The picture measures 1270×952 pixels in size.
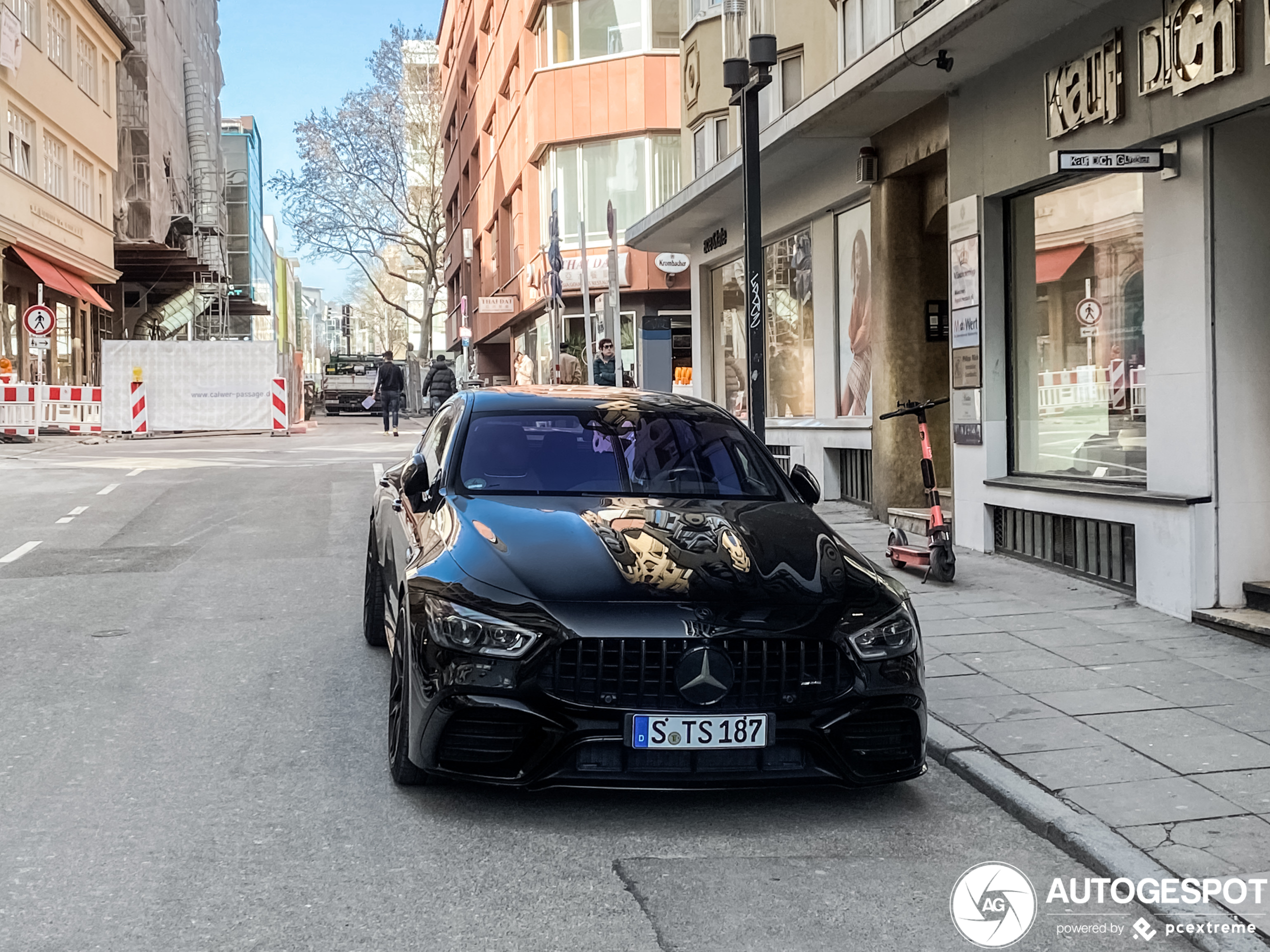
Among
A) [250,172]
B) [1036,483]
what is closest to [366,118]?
[250,172]

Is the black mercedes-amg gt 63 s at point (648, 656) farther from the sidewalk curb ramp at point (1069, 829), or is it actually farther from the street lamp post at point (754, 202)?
the street lamp post at point (754, 202)

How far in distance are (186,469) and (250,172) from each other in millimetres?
69472

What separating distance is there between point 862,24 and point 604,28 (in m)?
20.4

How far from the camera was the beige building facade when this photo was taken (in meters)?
30.4

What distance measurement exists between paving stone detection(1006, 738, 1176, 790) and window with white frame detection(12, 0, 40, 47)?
3155 cm

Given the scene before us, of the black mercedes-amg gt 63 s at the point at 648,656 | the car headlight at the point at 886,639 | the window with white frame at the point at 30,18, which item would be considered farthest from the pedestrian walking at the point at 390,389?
the car headlight at the point at 886,639

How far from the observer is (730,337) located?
19.7m

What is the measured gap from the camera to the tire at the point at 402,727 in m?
4.66

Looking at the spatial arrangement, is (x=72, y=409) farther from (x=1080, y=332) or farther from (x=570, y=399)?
(x=570, y=399)

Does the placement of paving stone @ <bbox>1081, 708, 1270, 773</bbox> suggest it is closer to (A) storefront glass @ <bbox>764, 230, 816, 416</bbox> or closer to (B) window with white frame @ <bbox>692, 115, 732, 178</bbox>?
(A) storefront glass @ <bbox>764, 230, 816, 416</bbox>

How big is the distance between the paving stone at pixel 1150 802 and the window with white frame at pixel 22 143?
100 ft

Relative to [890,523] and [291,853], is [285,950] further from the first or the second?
[890,523]

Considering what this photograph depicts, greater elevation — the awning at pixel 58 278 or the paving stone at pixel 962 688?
the awning at pixel 58 278

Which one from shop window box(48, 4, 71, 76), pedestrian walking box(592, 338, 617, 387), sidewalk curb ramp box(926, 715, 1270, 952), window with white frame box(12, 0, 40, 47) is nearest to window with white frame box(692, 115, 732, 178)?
pedestrian walking box(592, 338, 617, 387)
